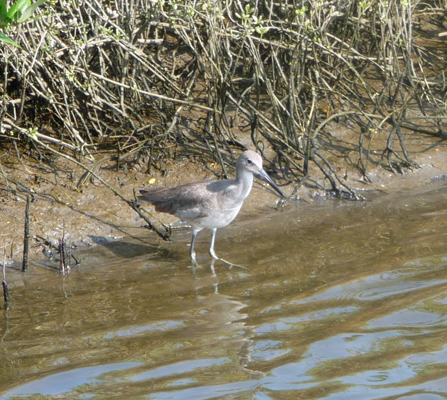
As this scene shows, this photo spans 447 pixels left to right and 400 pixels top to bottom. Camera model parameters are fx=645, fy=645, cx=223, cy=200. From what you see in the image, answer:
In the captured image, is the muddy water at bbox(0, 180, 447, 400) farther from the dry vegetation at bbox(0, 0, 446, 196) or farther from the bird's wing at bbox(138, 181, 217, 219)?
the dry vegetation at bbox(0, 0, 446, 196)

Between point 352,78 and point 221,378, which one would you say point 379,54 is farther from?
point 221,378

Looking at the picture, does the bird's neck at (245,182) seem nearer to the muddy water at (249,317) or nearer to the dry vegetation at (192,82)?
the muddy water at (249,317)

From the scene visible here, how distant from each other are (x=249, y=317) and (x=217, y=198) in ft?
5.04

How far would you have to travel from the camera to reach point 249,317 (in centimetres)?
476

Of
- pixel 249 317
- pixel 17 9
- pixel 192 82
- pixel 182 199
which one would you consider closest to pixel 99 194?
pixel 182 199

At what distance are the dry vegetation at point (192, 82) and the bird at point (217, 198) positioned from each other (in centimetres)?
111

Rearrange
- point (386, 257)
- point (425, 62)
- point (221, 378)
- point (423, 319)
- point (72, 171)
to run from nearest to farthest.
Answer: point (221, 378), point (423, 319), point (386, 257), point (72, 171), point (425, 62)

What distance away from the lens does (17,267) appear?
589 cm

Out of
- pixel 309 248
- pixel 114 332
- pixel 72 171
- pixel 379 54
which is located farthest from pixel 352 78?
pixel 114 332

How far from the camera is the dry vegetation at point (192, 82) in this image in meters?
6.62

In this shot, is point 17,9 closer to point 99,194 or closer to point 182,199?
point 182,199

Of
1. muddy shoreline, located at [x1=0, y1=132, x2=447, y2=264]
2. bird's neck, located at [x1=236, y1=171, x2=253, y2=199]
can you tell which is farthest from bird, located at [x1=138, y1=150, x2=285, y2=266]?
muddy shoreline, located at [x1=0, y1=132, x2=447, y2=264]

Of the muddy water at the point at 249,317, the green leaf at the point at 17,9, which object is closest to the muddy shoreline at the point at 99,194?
the muddy water at the point at 249,317

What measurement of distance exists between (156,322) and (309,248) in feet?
6.49
